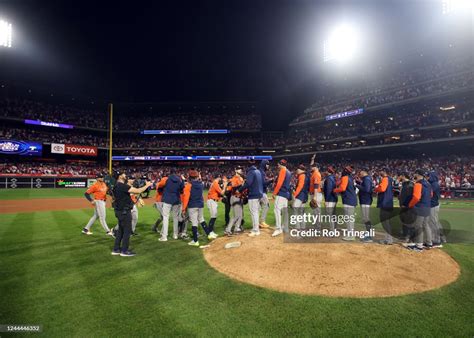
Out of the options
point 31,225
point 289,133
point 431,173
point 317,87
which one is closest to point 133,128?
point 289,133

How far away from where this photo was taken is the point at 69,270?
5.62 metres

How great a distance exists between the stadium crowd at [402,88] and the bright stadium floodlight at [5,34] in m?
43.2

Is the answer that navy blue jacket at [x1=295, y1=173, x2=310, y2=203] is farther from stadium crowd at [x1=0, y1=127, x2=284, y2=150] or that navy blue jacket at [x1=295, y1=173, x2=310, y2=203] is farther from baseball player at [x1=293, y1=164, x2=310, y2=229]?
stadium crowd at [x1=0, y1=127, x2=284, y2=150]

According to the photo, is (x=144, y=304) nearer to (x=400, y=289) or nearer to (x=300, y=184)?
(x=400, y=289)

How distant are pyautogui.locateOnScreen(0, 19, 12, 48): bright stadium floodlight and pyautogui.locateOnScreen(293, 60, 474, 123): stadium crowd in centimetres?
4323

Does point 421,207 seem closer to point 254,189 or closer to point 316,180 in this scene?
point 316,180

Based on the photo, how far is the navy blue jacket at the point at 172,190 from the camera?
8.24 metres

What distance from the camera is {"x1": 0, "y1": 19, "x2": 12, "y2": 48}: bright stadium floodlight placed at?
92.5ft

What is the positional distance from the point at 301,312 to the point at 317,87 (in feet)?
185

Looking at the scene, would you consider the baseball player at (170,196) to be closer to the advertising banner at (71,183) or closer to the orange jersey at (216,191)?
the orange jersey at (216,191)

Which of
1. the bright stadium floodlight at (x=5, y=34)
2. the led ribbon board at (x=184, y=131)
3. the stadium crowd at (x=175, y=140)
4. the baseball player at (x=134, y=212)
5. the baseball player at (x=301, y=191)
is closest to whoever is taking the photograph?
the baseball player at (x=301, y=191)

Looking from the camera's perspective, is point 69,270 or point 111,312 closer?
point 111,312

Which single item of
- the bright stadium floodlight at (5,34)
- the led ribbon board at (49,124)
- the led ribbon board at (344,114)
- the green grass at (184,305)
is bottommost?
the green grass at (184,305)

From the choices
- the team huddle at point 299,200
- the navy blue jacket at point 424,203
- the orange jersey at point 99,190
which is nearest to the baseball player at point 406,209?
the team huddle at point 299,200
